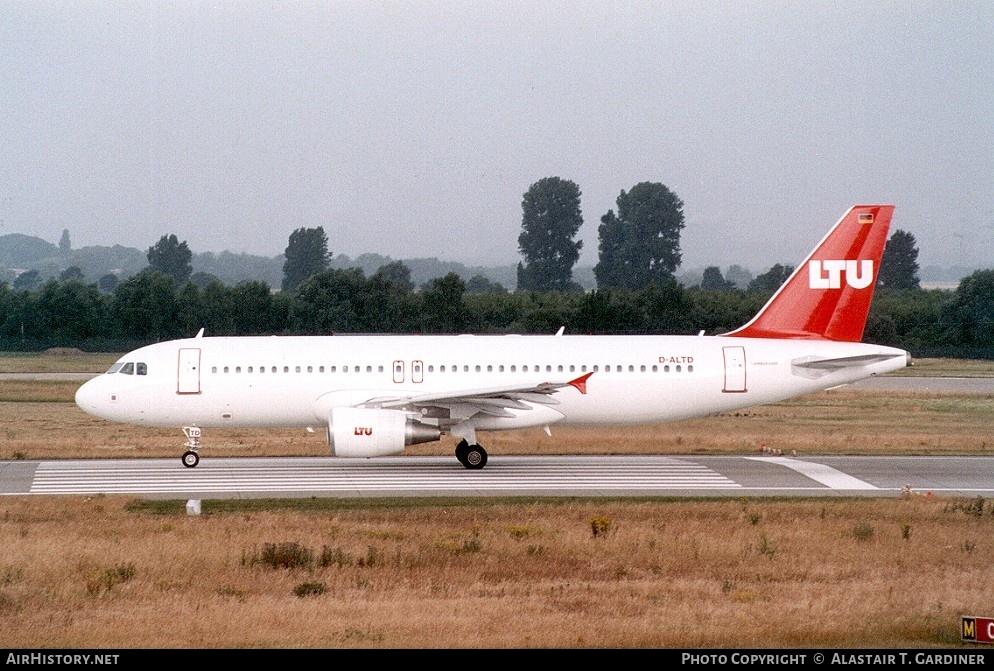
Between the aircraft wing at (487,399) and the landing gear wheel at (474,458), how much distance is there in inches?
39.2

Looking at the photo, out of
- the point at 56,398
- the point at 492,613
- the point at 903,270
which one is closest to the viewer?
the point at 492,613

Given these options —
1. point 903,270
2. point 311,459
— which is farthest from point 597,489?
point 903,270

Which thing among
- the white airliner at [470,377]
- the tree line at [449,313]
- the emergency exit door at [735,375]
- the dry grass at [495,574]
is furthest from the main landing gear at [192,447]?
the tree line at [449,313]

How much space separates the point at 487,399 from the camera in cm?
2909

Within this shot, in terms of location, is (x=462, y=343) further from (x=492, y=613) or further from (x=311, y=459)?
(x=492, y=613)

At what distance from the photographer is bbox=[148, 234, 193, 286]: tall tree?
135500 mm

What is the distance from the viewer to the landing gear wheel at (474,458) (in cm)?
2966

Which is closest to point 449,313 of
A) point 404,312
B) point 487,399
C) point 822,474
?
point 404,312

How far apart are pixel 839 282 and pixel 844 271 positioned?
1.04 feet

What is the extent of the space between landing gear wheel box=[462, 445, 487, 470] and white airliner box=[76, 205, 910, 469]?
1.0 inches

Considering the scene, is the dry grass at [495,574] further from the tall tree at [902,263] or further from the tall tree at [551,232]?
the tall tree at [551,232]

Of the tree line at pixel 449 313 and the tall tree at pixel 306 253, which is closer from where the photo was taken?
the tree line at pixel 449 313

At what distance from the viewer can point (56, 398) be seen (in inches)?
2093
